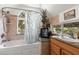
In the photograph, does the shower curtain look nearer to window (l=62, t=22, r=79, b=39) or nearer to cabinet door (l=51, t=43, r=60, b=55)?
cabinet door (l=51, t=43, r=60, b=55)

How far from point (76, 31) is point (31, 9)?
74 centimetres

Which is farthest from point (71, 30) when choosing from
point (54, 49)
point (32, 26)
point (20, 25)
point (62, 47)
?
point (20, 25)

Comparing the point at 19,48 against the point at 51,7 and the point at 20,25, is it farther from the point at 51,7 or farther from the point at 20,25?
the point at 51,7

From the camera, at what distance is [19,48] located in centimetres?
202

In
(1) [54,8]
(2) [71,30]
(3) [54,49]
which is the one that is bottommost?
(3) [54,49]

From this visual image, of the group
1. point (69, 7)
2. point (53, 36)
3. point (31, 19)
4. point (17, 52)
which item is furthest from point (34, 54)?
point (69, 7)

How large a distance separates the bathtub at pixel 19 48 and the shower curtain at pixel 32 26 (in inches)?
3.0

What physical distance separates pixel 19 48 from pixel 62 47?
646 mm

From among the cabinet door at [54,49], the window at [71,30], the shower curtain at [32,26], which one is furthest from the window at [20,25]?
the window at [71,30]

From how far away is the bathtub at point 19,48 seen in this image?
78.0 inches

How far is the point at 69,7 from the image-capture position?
194 centimetres

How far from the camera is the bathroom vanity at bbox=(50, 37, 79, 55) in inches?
72.9

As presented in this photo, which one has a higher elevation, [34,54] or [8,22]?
[8,22]
